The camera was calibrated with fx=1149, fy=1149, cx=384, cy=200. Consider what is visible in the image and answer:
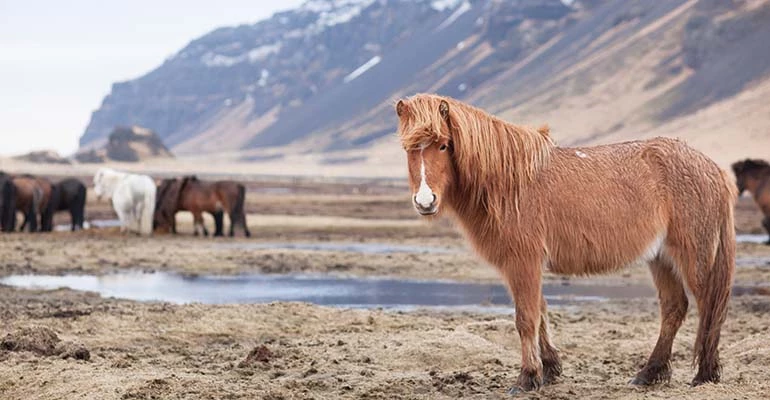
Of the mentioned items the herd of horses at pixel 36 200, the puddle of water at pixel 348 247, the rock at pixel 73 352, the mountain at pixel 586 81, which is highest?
the mountain at pixel 586 81

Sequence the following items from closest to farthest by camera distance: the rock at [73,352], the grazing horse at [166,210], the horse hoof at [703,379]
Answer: the horse hoof at [703,379]
the rock at [73,352]
the grazing horse at [166,210]

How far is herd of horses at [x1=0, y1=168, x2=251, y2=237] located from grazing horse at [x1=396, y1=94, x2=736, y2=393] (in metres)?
20.9

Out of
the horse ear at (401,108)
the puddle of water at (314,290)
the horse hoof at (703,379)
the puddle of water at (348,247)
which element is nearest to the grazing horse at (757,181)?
the puddle of water at (348,247)

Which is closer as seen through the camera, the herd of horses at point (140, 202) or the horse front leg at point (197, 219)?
the herd of horses at point (140, 202)

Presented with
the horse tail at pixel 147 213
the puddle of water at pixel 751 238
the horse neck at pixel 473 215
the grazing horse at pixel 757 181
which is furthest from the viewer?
the horse tail at pixel 147 213

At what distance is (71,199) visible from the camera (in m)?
29.8

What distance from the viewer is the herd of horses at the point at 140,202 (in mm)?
28000

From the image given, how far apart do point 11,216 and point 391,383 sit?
71.1 ft

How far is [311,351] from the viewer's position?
9688 millimetres

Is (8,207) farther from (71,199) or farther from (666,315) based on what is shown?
(666,315)

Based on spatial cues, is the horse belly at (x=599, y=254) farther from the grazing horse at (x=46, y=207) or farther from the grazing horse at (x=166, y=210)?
the grazing horse at (x=46, y=207)

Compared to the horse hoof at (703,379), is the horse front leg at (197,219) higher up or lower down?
higher up

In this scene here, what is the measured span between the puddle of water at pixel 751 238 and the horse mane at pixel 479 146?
64.2 feet

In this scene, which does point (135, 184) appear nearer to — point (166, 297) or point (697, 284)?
point (166, 297)
